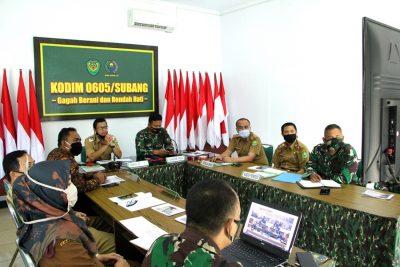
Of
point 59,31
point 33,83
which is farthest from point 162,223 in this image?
point 59,31

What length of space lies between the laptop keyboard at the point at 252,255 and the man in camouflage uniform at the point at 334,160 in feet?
3.99

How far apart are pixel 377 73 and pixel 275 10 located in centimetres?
434

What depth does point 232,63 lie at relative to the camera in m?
5.53

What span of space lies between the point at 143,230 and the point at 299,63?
359 cm

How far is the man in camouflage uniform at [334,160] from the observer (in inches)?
98.7

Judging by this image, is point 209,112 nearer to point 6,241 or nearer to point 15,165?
point 6,241

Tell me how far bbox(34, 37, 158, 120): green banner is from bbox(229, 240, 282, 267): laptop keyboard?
360 centimetres

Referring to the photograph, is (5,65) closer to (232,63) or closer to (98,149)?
(98,149)

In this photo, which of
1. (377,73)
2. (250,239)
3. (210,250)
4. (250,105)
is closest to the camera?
(377,73)

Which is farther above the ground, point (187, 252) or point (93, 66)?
point (93, 66)

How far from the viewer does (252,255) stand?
Result: 135 centimetres

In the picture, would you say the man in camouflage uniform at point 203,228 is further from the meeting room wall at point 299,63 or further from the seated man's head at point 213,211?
the meeting room wall at point 299,63

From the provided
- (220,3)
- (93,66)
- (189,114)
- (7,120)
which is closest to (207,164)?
(189,114)

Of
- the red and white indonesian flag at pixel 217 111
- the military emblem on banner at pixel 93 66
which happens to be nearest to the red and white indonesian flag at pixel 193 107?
the red and white indonesian flag at pixel 217 111
